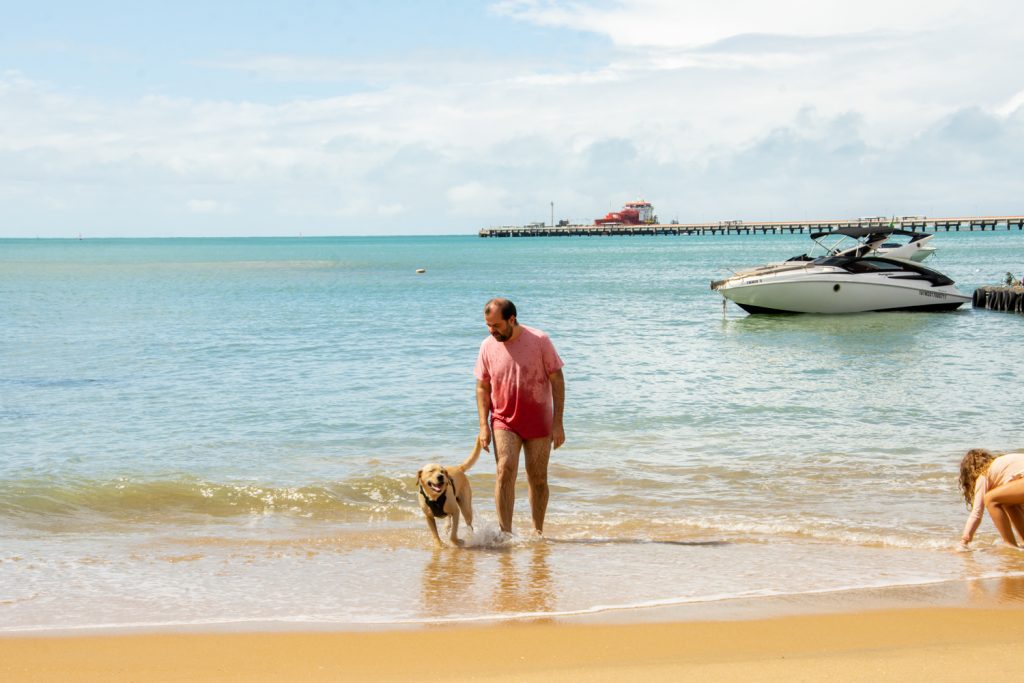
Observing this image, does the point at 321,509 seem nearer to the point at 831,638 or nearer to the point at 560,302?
the point at 831,638

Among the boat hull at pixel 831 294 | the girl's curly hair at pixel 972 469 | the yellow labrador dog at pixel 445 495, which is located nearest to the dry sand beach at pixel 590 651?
the girl's curly hair at pixel 972 469

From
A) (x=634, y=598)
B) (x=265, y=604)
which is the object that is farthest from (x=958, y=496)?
(x=265, y=604)

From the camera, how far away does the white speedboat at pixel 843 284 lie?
96.7ft

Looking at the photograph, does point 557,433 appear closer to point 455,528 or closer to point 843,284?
point 455,528

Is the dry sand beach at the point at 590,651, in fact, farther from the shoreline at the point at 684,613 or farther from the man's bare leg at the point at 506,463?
the man's bare leg at the point at 506,463

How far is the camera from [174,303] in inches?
1692

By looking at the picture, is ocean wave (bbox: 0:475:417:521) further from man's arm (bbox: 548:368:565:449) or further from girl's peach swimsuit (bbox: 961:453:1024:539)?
girl's peach swimsuit (bbox: 961:453:1024:539)

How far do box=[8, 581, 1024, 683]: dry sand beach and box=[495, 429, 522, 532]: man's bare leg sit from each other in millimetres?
1923

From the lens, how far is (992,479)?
7391 mm

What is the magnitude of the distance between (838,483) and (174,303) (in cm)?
3685

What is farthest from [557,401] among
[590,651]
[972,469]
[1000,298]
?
[1000,298]

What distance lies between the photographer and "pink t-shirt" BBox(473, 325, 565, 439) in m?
7.60

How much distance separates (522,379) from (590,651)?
2574 millimetres

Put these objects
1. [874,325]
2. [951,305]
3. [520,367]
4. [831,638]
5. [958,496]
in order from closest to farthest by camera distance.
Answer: [831,638] → [520,367] → [958,496] → [874,325] → [951,305]
